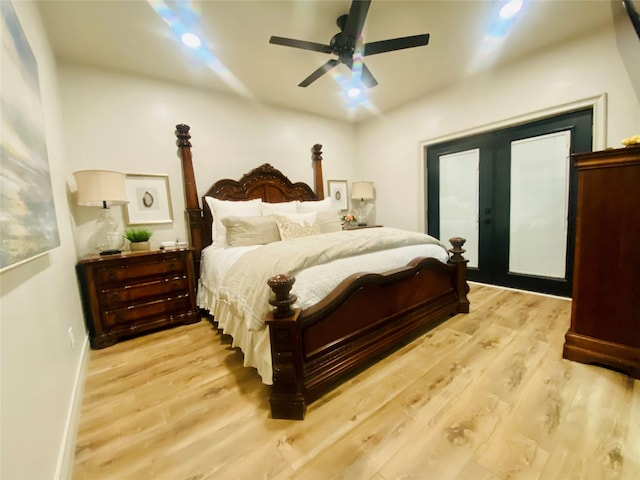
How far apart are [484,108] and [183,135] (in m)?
3.56

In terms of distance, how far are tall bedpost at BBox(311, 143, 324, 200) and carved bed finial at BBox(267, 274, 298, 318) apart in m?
2.94

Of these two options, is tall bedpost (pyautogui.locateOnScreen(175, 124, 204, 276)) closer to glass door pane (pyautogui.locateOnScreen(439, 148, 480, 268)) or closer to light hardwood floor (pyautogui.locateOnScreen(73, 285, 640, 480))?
light hardwood floor (pyautogui.locateOnScreen(73, 285, 640, 480))

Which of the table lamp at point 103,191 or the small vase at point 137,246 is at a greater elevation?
the table lamp at point 103,191

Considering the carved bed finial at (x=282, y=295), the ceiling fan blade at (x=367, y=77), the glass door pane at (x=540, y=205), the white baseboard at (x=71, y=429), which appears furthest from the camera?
the glass door pane at (x=540, y=205)

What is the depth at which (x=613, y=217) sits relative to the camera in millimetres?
1629

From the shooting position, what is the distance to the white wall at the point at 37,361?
2.64 feet

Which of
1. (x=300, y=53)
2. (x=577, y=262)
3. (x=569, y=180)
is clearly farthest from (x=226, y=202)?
(x=569, y=180)

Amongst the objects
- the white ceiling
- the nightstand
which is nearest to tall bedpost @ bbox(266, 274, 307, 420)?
the nightstand

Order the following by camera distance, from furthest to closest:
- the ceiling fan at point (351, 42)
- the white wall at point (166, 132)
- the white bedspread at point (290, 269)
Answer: the white wall at point (166, 132)
the ceiling fan at point (351, 42)
the white bedspread at point (290, 269)

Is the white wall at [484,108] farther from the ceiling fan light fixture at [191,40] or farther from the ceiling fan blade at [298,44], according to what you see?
the ceiling fan light fixture at [191,40]

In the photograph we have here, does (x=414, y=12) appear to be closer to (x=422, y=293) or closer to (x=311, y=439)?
(x=422, y=293)

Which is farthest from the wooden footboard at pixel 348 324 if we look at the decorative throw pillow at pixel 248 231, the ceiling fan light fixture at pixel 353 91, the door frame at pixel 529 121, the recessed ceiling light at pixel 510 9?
the ceiling fan light fixture at pixel 353 91

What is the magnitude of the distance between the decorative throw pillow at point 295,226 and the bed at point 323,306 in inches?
1.9

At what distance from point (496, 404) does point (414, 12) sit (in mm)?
2783
